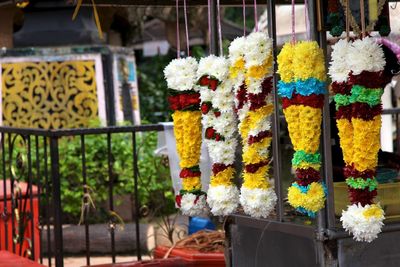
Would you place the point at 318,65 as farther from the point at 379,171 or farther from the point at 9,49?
the point at 9,49

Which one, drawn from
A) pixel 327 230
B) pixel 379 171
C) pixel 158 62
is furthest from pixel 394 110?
pixel 158 62

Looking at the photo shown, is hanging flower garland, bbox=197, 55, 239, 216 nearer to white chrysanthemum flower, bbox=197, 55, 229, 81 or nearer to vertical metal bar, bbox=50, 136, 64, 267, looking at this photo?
white chrysanthemum flower, bbox=197, 55, 229, 81

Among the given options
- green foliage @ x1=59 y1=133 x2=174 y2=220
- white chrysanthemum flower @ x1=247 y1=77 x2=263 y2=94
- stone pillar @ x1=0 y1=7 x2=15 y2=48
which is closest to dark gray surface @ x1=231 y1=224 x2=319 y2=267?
white chrysanthemum flower @ x1=247 y1=77 x2=263 y2=94

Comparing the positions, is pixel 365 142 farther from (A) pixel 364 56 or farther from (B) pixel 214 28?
(B) pixel 214 28

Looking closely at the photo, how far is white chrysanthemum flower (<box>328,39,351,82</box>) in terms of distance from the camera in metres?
4.13

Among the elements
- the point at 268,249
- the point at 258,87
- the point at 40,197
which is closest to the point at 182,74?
the point at 258,87

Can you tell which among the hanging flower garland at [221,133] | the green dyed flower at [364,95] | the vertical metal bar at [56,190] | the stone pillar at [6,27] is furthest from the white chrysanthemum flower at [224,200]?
the stone pillar at [6,27]

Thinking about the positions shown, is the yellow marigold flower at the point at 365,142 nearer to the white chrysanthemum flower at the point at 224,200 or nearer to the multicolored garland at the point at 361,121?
the multicolored garland at the point at 361,121

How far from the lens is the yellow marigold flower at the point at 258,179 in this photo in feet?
15.4

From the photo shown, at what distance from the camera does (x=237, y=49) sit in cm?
479

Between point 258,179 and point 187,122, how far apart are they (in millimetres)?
612

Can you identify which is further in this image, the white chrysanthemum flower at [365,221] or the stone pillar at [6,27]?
the stone pillar at [6,27]

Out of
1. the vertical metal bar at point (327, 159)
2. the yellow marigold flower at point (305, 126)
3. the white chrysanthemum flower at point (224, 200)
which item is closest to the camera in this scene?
the yellow marigold flower at point (305, 126)

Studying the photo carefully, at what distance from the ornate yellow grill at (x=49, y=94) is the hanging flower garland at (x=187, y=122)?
7093 millimetres
